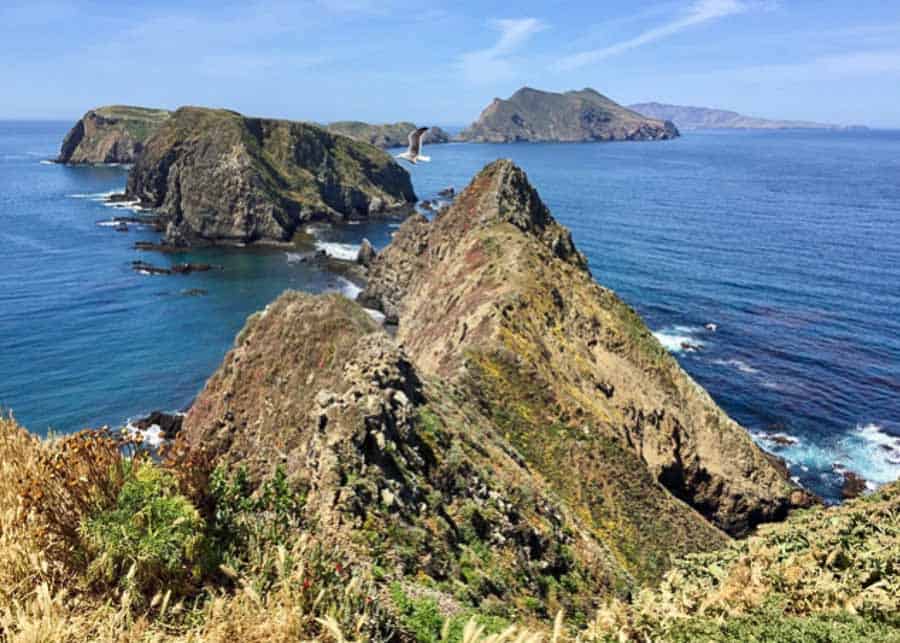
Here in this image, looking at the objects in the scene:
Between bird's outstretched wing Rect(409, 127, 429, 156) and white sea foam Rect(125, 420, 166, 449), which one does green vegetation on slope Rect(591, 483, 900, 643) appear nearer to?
bird's outstretched wing Rect(409, 127, 429, 156)

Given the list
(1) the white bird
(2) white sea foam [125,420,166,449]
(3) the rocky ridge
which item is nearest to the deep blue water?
(2) white sea foam [125,420,166,449]

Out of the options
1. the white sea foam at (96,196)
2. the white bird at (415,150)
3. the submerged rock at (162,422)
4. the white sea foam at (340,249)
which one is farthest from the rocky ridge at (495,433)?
the white sea foam at (96,196)

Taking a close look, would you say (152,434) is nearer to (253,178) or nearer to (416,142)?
(416,142)

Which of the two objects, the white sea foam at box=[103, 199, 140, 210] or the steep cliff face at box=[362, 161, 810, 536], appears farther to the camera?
the white sea foam at box=[103, 199, 140, 210]

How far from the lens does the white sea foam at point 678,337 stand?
65438 millimetres

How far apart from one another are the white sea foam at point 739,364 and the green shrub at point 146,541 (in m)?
62.6

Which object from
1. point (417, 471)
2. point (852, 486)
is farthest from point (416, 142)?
point (852, 486)

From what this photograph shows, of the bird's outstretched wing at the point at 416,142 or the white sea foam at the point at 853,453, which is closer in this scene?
the bird's outstretched wing at the point at 416,142

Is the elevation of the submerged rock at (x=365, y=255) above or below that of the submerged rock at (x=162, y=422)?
above

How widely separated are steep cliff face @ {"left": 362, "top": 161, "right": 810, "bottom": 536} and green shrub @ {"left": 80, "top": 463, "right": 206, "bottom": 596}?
20183 millimetres

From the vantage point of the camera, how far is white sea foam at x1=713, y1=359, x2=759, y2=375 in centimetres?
6062

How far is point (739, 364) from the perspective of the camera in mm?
62000

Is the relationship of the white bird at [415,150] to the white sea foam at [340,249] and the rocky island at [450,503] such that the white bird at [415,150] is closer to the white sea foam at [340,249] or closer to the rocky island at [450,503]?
the rocky island at [450,503]

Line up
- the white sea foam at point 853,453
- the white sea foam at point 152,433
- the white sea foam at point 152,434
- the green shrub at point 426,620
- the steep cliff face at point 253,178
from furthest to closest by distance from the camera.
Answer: the steep cliff face at point 253,178, the white sea foam at point 853,453, the white sea foam at point 152,433, the white sea foam at point 152,434, the green shrub at point 426,620
